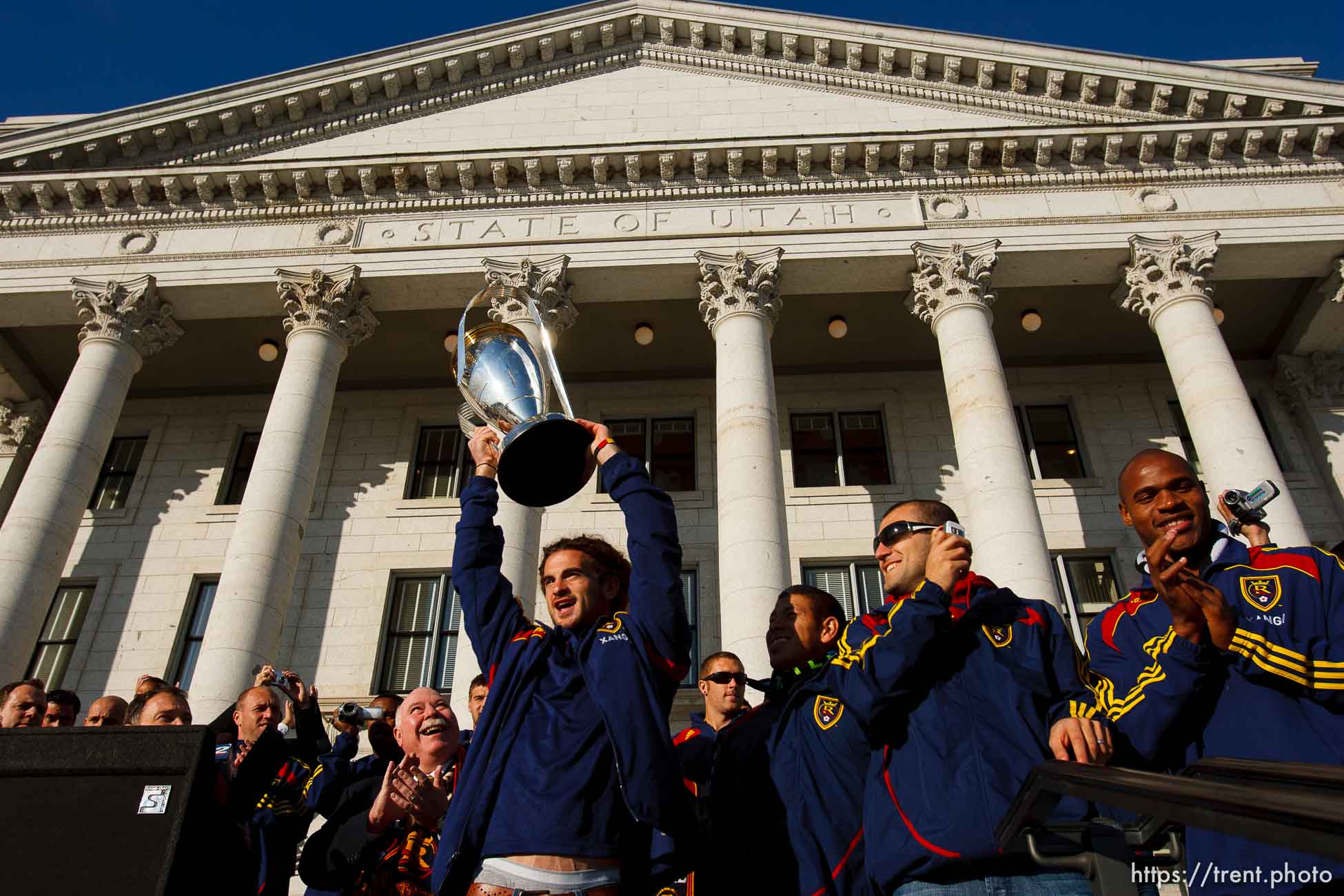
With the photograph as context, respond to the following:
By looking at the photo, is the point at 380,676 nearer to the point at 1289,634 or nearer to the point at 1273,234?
the point at 1289,634

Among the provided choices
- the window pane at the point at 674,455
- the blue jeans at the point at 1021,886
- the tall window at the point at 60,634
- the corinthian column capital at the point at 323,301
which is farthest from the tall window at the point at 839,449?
the blue jeans at the point at 1021,886

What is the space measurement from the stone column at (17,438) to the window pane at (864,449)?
17.9 metres

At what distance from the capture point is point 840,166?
17922mm

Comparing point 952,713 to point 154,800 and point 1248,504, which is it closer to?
point 1248,504

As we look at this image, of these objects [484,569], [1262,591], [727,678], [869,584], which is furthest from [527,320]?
[1262,591]

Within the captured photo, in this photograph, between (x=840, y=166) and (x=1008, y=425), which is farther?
(x=840, y=166)

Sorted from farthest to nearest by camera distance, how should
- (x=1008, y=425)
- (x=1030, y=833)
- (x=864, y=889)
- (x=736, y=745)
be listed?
1. (x=1008, y=425)
2. (x=736, y=745)
3. (x=864, y=889)
4. (x=1030, y=833)

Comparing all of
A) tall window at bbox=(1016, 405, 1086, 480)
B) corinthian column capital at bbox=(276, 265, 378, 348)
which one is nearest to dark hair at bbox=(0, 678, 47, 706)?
corinthian column capital at bbox=(276, 265, 378, 348)

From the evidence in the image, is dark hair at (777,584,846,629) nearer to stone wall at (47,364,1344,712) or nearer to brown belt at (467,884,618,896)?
brown belt at (467,884,618,896)

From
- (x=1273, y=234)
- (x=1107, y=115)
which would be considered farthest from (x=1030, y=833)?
(x=1107, y=115)

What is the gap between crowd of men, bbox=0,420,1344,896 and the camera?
3.14 meters

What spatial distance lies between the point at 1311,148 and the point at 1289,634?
61.5 ft

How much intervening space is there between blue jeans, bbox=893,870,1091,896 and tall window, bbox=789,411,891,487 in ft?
54.7

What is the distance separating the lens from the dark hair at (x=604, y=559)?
409cm
